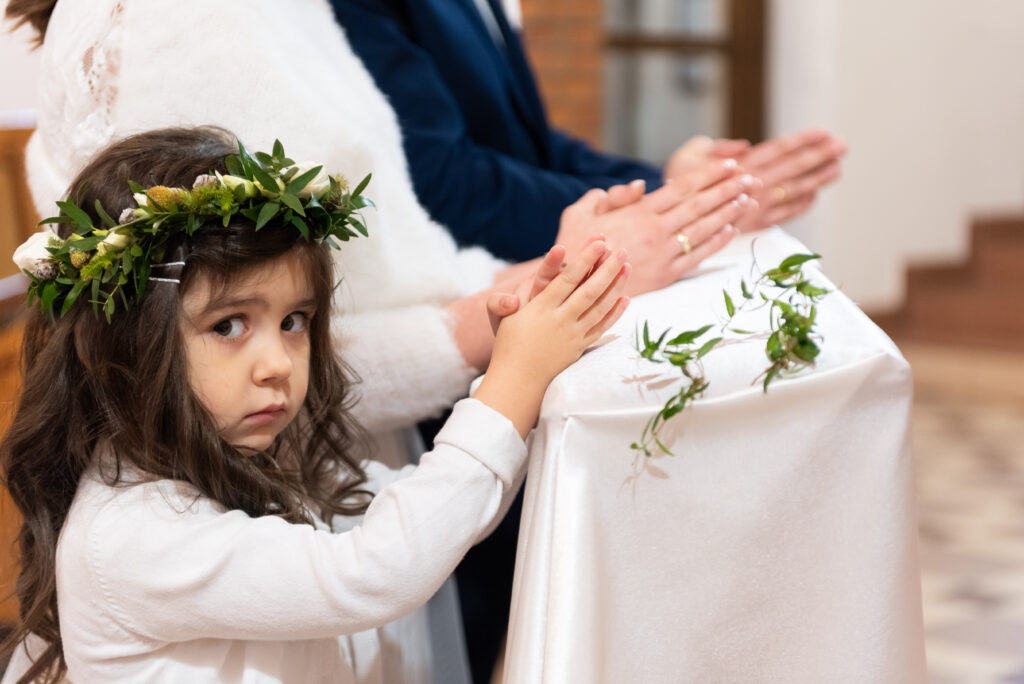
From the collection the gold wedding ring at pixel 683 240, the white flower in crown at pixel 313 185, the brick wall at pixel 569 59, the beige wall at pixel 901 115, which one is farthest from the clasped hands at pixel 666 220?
the beige wall at pixel 901 115

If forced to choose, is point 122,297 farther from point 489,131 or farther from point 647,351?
point 489,131

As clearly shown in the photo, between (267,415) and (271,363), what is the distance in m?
0.07

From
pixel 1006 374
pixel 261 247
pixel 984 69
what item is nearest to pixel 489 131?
pixel 261 247

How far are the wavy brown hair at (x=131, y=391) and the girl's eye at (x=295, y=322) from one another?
0.06ft

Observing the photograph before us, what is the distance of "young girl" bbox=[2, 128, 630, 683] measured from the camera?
0.99m

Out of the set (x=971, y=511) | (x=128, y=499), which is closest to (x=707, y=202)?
(x=128, y=499)

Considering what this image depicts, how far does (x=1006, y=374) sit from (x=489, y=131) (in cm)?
437

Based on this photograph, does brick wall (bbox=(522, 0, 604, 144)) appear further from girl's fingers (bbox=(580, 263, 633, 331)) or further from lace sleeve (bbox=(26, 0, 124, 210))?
girl's fingers (bbox=(580, 263, 633, 331))

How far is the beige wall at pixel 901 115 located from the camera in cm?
580

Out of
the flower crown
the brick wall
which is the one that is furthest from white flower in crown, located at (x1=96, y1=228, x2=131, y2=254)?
the brick wall

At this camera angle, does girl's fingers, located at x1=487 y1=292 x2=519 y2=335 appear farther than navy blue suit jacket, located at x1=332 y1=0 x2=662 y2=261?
No

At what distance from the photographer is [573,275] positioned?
1019mm

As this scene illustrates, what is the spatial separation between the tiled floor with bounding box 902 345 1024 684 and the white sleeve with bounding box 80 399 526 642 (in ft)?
5.42

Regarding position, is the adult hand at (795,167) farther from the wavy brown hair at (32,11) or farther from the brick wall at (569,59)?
the brick wall at (569,59)
